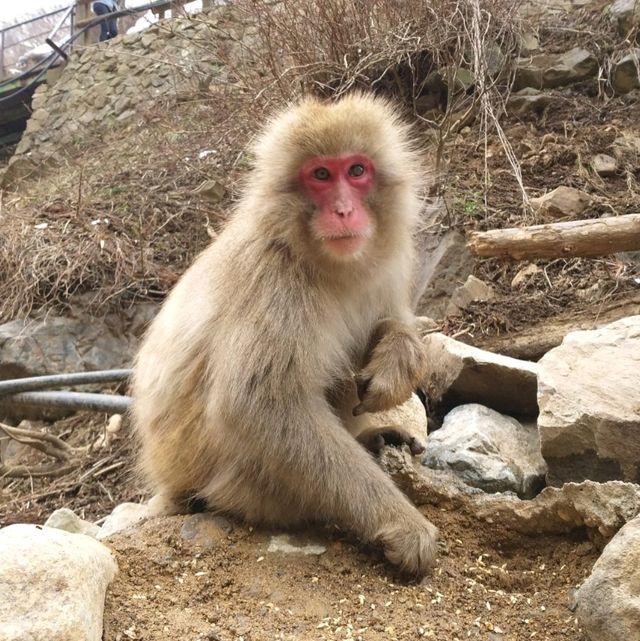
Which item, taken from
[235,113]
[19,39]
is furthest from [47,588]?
[19,39]

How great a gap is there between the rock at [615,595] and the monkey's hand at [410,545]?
0.59m

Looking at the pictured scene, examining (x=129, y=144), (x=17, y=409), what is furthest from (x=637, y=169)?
(x=129, y=144)

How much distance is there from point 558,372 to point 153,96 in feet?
35.5

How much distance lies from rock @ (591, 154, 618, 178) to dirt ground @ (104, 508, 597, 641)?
438 centimetres

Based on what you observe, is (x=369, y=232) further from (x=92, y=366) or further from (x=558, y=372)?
(x=92, y=366)

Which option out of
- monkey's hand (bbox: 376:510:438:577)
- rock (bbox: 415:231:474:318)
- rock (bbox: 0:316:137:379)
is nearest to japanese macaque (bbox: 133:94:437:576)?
monkey's hand (bbox: 376:510:438:577)

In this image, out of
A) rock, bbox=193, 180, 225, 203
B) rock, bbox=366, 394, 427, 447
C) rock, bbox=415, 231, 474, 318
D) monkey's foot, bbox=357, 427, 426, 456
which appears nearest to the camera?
monkey's foot, bbox=357, 427, 426, 456

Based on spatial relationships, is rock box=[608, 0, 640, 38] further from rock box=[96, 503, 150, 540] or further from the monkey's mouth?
rock box=[96, 503, 150, 540]

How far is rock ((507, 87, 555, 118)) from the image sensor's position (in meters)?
7.29

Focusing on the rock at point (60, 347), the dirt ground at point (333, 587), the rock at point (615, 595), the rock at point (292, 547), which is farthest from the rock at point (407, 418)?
the rock at point (60, 347)

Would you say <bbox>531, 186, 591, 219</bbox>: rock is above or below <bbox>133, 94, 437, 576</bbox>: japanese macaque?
below

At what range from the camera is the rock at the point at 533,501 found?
2.10 metres

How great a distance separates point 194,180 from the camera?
8.12m

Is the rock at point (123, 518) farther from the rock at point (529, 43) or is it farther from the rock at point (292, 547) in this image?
the rock at point (529, 43)
